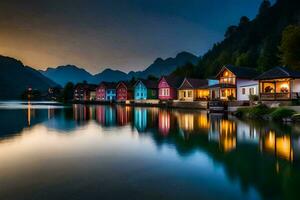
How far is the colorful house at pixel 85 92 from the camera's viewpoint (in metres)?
136

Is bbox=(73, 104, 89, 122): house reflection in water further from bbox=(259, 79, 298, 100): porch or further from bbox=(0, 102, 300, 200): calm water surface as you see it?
bbox=(259, 79, 298, 100): porch

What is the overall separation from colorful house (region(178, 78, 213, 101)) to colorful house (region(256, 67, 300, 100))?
63.2 ft

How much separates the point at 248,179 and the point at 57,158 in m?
9.04

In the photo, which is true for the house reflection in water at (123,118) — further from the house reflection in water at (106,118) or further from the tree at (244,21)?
the tree at (244,21)

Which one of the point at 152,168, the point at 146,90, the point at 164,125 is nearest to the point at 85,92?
the point at 146,90

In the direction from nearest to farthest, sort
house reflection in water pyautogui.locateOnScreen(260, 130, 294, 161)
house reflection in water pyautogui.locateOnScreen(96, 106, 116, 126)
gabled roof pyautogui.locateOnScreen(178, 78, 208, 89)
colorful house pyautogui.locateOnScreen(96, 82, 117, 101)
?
1. house reflection in water pyautogui.locateOnScreen(260, 130, 294, 161)
2. house reflection in water pyautogui.locateOnScreen(96, 106, 116, 126)
3. gabled roof pyautogui.locateOnScreen(178, 78, 208, 89)
4. colorful house pyautogui.locateOnScreen(96, 82, 117, 101)

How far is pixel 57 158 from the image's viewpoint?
13.2 metres

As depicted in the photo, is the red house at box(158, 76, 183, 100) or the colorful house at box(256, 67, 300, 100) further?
the red house at box(158, 76, 183, 100)

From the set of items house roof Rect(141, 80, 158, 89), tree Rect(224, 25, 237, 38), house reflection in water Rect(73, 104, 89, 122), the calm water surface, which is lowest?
the calm water surface

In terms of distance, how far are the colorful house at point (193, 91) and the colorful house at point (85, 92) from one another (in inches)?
2925

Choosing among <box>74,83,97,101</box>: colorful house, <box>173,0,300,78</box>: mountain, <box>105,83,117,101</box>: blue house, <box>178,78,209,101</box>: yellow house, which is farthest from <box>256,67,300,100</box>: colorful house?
<box>74,83,97,101</box>: colorful house

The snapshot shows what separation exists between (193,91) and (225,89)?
12.4 metres

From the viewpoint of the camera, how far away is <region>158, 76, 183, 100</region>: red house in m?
72.1

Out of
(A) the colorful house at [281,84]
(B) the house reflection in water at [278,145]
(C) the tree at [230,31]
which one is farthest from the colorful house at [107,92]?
(B) the house reflection in water at [278,145]
